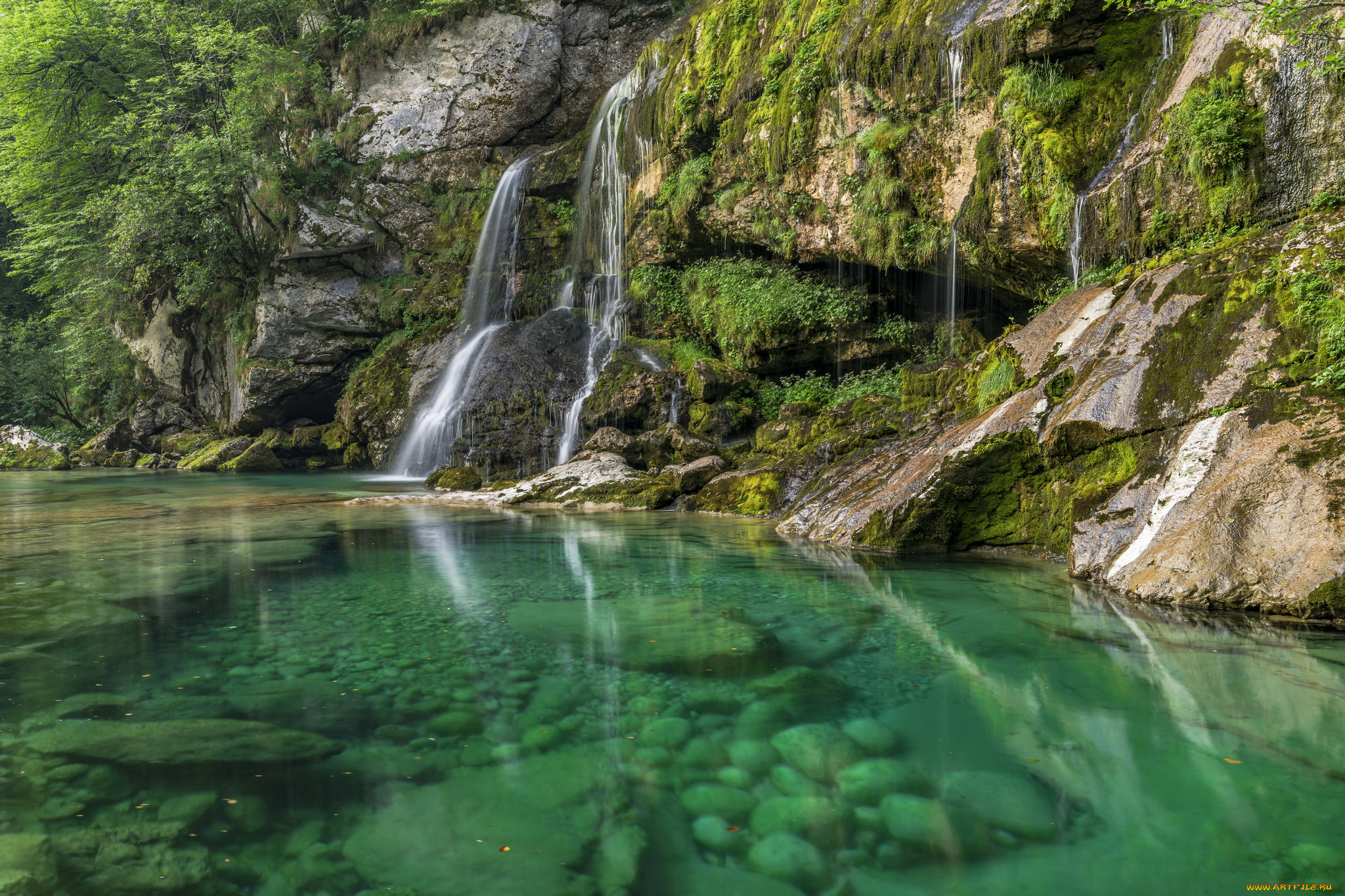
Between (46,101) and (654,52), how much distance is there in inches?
853

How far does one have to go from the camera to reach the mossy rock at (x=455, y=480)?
48.4ft

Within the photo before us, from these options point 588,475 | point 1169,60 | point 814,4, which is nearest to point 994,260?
point 1169,60

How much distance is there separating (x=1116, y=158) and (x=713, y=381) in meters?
7.78

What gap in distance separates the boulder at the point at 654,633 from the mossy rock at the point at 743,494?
198 inches

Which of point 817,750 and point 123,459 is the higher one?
point 123,459

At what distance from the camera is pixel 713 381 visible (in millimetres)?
14891

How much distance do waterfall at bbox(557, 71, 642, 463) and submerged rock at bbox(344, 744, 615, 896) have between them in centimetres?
1472

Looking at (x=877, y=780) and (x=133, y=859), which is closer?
(x=133, y=859)

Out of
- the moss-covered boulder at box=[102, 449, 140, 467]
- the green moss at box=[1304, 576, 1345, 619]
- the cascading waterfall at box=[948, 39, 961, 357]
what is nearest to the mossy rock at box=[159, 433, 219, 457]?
the moss-covered boulder at box=[102, 449, 140, 467]

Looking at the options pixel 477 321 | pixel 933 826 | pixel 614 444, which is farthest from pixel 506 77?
pixel 933 826

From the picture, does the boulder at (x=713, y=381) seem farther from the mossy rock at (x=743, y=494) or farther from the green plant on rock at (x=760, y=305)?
the mossy rock at (x=743, y=494)

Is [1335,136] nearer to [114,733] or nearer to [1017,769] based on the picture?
[1017,769]

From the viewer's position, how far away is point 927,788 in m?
2.68

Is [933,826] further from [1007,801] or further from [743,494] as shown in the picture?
[743,494]
